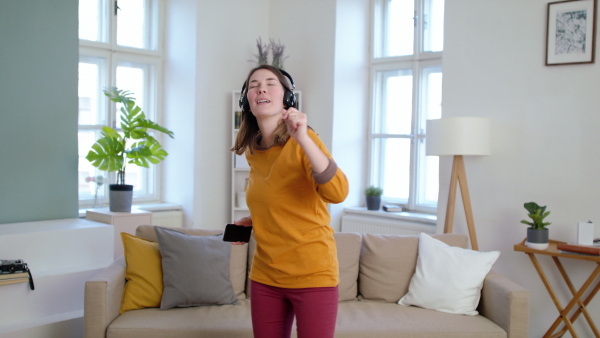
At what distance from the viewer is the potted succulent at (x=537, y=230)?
3.70m

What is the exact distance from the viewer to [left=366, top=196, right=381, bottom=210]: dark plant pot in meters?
5.53

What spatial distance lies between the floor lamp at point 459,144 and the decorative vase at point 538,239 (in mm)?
427

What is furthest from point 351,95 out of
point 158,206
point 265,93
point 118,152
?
point 265,93

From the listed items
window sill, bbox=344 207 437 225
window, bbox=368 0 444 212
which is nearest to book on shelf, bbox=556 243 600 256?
window sill, bbox=344 207 437 225

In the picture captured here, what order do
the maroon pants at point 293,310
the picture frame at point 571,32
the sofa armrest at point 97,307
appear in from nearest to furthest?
the maroon pants at point 293,310, the sofa armrest at point 97,307, the picture frame at point 571,32

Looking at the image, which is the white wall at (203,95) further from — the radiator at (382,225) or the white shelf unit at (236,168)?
the radiator at (382,225)

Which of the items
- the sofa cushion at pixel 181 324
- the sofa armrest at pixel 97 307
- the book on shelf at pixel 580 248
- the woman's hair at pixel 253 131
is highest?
the woman's hair at pixel 253 131

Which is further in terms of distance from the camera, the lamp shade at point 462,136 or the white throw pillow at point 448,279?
the lamp shade at point 462,136

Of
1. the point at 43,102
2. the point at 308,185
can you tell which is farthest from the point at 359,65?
the point at 308,185

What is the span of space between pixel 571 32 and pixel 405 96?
6.17 ft

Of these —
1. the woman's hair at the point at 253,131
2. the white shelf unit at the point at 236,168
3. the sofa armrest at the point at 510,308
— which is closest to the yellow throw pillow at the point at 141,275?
the woman's hair at the point at 253,131

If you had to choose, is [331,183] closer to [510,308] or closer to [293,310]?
[293,310]

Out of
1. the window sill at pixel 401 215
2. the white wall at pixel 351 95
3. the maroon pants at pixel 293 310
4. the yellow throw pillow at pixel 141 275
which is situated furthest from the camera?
the white wall at pixel 351 95

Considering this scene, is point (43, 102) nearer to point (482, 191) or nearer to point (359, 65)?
point (359, 65)
